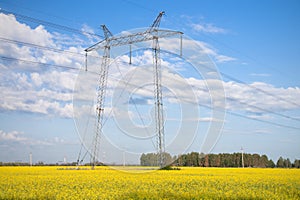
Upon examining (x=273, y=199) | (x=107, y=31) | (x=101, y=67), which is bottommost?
(x=273, y=199)

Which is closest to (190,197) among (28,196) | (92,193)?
(92,193)

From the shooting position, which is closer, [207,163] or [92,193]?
[92,193]

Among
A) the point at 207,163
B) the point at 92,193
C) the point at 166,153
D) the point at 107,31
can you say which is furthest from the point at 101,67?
the point at 207,163

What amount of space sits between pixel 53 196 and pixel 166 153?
2624 centimetres

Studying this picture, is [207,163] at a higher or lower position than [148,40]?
lower

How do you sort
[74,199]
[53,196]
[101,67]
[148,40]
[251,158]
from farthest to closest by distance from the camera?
[251,158] → [101,67] → [148,40] → [53,196] → [74,199]

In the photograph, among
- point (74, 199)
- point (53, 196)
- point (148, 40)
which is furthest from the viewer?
point (148, 40)

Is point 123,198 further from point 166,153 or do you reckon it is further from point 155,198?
point 166,153

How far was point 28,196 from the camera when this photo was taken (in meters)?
19.6

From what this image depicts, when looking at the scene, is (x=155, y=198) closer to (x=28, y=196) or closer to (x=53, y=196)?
(x=53, y=196)

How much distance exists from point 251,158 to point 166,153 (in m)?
106

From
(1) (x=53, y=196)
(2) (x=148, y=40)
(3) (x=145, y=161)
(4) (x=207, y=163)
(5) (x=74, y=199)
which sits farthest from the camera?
(4) (x=207, y=163)

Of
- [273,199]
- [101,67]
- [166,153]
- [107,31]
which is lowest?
[273,199]

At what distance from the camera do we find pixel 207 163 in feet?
438
